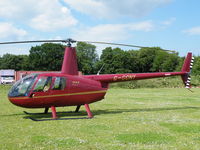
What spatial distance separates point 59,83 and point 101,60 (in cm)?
7460

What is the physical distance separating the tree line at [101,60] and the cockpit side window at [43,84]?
58.0 m

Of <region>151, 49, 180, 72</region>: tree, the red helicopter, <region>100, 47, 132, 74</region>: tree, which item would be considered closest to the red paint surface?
the red helicopter

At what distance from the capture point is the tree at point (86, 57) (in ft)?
273

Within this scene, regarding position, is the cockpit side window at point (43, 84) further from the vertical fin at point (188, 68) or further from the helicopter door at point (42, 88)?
the vertical fin at point (188, 68)

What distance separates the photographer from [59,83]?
1049 cm

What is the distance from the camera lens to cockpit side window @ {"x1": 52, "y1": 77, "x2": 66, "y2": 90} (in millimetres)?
10414

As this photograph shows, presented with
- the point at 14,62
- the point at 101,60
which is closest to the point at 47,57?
the point at 101,60

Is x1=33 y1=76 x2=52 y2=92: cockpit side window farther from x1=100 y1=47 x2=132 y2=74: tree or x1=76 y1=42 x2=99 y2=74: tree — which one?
x1=76 y1=42 x2=99 y2=74: tree

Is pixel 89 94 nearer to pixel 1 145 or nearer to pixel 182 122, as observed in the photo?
pixel 182 122

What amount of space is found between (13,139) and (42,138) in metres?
0.79

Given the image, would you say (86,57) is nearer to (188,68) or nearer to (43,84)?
(188,68)

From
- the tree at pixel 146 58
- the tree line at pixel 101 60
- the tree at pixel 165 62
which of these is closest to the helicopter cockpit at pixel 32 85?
the tree line at pixel 101 60

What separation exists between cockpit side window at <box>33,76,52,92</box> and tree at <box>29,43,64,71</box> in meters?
63.4

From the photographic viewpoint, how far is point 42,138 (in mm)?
7023
